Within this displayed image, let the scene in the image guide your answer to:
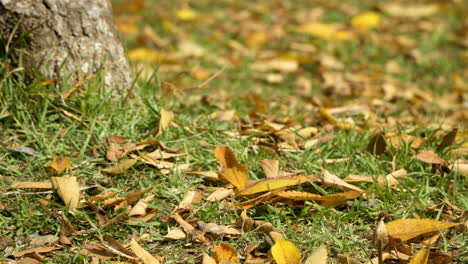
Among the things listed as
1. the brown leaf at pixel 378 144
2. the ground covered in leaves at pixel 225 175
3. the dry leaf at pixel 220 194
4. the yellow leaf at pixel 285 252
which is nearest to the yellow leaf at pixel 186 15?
the ground covered in leaves at pixel 225 175

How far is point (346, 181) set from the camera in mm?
2029

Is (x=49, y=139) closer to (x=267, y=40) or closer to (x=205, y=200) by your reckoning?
(x=205, y=200)

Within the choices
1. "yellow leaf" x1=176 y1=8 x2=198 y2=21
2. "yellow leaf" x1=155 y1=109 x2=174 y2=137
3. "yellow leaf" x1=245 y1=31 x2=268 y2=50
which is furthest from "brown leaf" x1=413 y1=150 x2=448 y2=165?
"yellow leaf" x1=176 y1=8 x2=198 y2=21

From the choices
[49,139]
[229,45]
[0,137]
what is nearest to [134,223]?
[49,139]

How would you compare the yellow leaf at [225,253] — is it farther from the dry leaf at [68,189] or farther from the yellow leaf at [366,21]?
the yellow leaf at [366,21]

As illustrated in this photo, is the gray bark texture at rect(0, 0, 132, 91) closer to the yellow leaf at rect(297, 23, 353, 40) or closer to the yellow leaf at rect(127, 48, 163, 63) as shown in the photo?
the yellow leaf at rect(127, 48, 163, 63)

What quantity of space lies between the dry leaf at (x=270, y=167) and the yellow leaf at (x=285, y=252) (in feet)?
1.46

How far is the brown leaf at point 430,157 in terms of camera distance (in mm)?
2148

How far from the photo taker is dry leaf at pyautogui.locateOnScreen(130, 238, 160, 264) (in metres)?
1.66

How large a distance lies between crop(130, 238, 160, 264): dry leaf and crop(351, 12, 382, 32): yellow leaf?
373cm

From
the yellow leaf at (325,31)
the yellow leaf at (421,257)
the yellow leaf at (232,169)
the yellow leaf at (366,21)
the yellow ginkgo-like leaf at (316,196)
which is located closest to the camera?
the yellow leaf at (421,257)

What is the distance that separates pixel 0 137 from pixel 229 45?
2.42 meters

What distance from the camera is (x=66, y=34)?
2479 mm

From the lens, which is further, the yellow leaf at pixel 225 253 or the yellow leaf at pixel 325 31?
the yellow leaf at pixel 325 31
